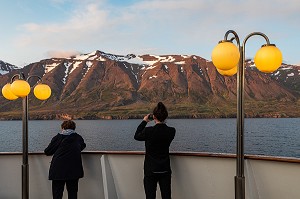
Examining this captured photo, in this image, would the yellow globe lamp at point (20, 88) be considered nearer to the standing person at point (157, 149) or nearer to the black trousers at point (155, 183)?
the standing person at point (157, 149)

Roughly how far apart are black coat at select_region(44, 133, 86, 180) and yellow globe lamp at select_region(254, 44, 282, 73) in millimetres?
2654

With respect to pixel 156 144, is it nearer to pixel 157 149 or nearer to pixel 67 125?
pixel 157 149

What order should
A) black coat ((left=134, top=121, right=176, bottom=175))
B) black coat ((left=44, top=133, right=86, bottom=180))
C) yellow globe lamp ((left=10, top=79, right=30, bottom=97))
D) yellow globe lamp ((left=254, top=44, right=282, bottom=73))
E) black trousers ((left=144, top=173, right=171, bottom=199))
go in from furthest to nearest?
yellow globe lamp ((left=10, top=79, right=30, bottom=97)) → black coat ((left=44, top=133, right=86, bottom=180)) → black trousers ((left=144, top=173, right=171, bottom=199)) → black coat ((left=134, top=121, right=176, bottom=175)) → yellow globe lamp ((left=254, top=44, right=282, bottom=73))

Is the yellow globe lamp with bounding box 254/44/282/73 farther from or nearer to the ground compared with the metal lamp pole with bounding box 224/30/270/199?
farther from the ground

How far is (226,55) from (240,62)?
35cm

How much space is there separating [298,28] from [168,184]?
669 feet

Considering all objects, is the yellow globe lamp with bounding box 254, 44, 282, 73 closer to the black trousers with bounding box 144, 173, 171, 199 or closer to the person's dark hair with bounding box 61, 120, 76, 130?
the black trousers with bounding box 144, 173, 171, 199

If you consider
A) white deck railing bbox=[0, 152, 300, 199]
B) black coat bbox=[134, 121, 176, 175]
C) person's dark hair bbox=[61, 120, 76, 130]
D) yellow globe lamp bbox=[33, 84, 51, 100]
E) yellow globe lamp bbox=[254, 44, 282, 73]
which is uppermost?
yellow globe lamp bbox=[254, 44, 282, 73]

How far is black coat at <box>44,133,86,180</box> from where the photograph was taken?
16.7 feet

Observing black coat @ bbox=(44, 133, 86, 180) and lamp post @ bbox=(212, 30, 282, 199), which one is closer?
lamp post @ bbox=(212, 30, 282, 199)

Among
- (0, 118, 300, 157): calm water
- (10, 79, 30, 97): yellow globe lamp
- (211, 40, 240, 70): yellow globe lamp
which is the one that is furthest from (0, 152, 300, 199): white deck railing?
(0, 118, 300, 157): calm water

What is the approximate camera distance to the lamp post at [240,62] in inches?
150

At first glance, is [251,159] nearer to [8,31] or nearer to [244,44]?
[244,44]

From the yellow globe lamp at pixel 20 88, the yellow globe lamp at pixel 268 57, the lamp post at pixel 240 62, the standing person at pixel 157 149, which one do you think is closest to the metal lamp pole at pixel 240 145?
the lamp post at pixel 240 62
